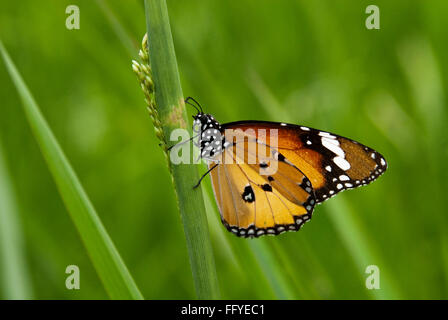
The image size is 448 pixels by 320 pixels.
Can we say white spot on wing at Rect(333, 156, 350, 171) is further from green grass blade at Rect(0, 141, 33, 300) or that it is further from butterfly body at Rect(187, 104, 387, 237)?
green grass blade at Rect(0, 141, 33, 300)

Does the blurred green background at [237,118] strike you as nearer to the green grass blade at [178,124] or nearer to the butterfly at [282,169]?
the butterfly at [282,169]

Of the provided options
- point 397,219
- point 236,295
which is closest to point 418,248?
point 397,219

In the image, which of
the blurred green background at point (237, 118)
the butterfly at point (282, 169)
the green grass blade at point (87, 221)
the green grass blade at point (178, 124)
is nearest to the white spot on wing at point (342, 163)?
the butterfly at point (282, 169)

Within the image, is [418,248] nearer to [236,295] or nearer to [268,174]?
[236,295]

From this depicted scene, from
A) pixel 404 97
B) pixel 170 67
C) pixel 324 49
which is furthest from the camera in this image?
pixel 404 97

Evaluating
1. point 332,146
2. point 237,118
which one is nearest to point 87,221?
point 332,146

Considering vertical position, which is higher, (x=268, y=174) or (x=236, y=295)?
(x=268, y=174)

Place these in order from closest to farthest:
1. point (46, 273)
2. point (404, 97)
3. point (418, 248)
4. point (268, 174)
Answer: point (268, 174) → point (46, 273) → point (418, 248) → point (404, 97)
